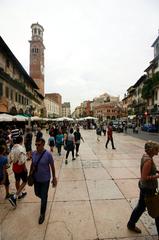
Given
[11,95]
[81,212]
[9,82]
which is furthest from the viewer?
[11,95]

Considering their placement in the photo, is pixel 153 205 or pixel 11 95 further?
pixel 11 95

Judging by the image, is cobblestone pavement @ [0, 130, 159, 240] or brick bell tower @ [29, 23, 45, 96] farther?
brick bell tower @ [29, 23, 45, 96]

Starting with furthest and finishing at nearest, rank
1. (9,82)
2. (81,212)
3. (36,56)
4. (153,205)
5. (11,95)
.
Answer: (36,56), (11,95), (9,82), (81,212), (153,205)

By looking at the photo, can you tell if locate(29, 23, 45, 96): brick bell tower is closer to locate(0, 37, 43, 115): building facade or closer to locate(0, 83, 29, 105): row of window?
locate(0, 37, 43, 115): building facade

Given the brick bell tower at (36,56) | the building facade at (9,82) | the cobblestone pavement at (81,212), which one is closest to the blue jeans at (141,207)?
the cobblestone pavement at (81,212)

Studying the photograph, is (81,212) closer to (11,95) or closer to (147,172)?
(147,172)

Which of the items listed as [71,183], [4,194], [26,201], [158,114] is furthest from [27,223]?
[158,114]

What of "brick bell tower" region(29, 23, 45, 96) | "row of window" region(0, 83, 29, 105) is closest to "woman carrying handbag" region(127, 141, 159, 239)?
"row of window" region(0, 83, 29, 105)

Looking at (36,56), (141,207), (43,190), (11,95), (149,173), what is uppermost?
(36,56)

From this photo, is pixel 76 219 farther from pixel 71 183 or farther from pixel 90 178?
pixel 90 178

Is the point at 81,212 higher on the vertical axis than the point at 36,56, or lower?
lower

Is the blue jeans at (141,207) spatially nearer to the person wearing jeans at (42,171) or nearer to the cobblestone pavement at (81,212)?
the cobblestone pavement at (81,212)

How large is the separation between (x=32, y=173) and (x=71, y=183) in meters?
2.39

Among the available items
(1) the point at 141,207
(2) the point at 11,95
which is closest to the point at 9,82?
(2) the point at 11,95
